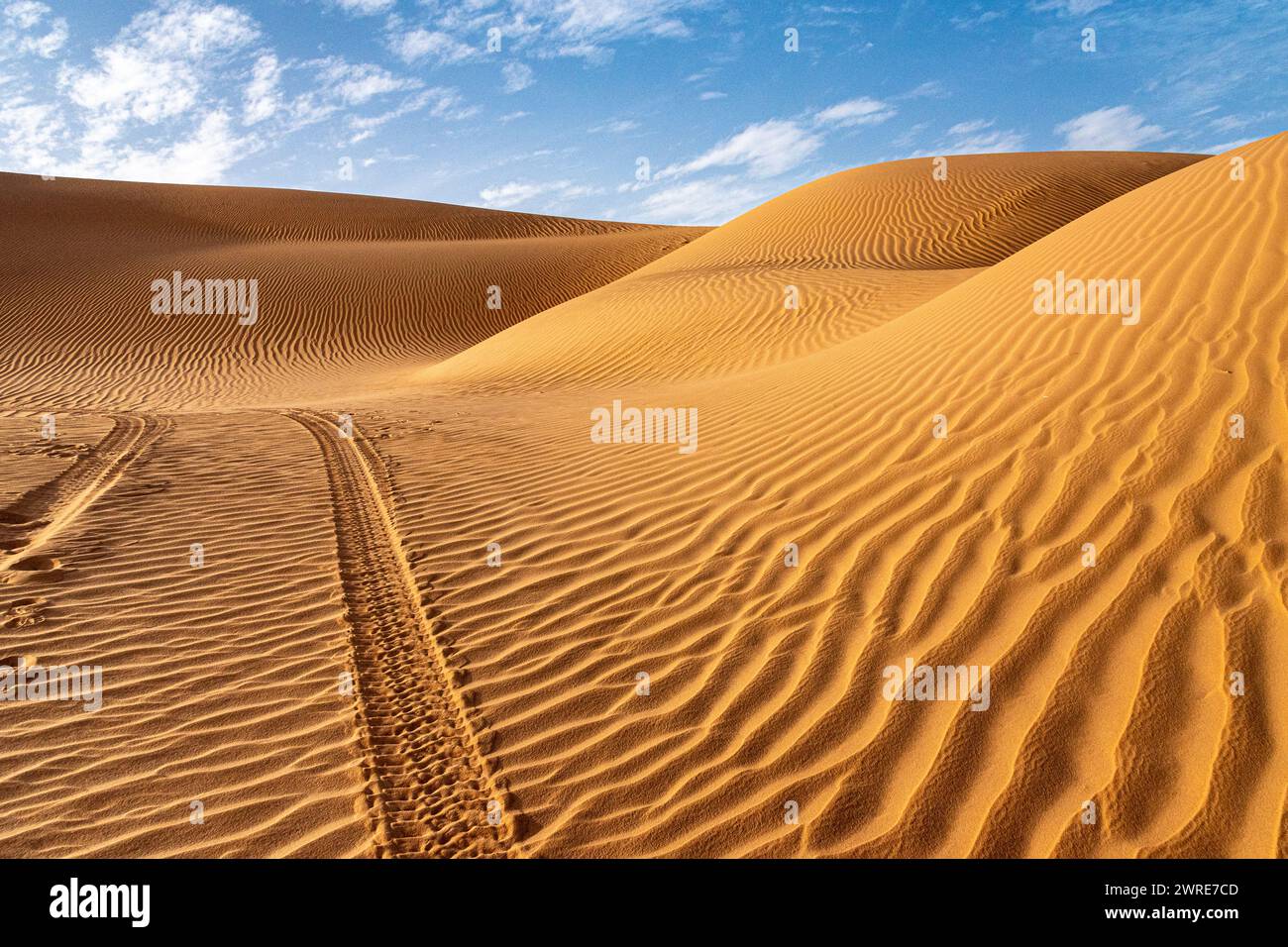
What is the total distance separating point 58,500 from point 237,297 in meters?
21.3

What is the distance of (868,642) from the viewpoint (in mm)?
3432

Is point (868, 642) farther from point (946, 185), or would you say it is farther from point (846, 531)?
point (946, 185)

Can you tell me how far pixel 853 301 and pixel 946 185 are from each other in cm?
1271

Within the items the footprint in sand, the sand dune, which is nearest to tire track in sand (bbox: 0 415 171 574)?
the sand dune

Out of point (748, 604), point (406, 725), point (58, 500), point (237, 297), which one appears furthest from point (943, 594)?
point (237, 297)

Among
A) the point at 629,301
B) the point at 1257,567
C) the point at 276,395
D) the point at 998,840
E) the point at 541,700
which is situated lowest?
the point at 998,840

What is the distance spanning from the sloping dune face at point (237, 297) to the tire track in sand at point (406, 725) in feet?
41.1

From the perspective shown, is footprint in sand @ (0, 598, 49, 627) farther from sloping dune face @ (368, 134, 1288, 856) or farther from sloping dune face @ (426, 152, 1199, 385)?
sloping dune face @ (426, 152, 1199, 385)

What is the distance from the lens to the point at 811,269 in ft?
58.1

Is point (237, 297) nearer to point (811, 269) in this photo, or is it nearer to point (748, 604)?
point (811, 269)

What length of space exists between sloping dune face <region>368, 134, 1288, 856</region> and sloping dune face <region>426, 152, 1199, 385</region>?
21.6 ft

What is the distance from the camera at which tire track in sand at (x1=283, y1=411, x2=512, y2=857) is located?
104 inches
